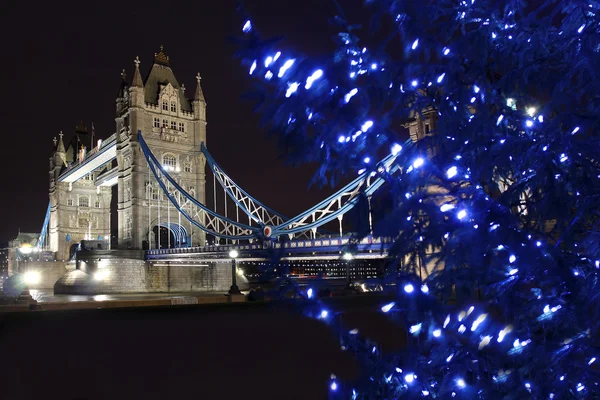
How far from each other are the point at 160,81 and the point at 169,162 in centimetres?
899

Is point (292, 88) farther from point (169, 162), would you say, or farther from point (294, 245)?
point (169, 162)

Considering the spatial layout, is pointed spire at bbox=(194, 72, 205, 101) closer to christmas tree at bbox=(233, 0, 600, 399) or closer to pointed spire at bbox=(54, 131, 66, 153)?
pointed spire at bbox=(54, 131, 66, 153)

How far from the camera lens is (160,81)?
54.4 meters

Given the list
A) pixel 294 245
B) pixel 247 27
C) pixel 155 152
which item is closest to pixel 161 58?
pixel 155 152

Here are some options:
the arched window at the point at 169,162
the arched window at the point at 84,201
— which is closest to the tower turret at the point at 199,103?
the arched window at the point at 169,162

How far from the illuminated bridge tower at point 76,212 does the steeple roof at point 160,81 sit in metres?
19.4

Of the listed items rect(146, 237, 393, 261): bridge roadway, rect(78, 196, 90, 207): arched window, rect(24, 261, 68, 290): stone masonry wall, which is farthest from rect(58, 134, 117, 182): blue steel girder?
rect(146, 237, 393, 261): bridge roadway

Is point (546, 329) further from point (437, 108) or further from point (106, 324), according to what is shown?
point (106, 324)

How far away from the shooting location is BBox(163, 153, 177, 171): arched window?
170ft

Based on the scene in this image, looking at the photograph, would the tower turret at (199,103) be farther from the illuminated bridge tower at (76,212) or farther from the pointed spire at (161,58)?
the illuminated bridge tower at (76,212)

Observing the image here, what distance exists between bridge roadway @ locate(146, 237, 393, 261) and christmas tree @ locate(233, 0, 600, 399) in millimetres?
316

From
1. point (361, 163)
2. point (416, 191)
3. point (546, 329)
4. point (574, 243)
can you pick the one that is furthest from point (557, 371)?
point (361, 163)

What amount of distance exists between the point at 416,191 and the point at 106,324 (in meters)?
15.4

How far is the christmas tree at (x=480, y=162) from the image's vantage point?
254 centimetres
